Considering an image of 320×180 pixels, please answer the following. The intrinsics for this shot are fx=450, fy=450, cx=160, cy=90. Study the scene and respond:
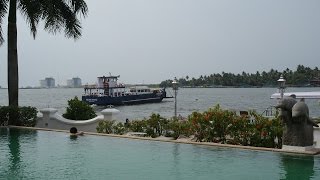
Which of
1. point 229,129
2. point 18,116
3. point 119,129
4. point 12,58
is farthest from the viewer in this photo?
point 12,58

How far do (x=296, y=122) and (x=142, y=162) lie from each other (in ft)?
12.9

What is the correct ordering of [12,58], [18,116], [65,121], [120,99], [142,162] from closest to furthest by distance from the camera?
[142,162] → [65,121] → [18,116] → [12,58] → [120,99]

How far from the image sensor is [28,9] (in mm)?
20078

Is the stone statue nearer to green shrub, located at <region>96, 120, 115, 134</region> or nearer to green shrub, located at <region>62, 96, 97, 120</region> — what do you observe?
green shrub, located at <region>96, 120, 115, 134</region>

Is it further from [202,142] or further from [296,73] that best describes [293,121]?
[296,73]

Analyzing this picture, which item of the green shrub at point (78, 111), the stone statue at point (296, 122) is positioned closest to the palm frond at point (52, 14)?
the green shrub at point (78, 111)

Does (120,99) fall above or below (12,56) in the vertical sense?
below

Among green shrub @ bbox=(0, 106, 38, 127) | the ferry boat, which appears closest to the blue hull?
the ferry boat

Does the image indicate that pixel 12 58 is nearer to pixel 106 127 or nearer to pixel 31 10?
pixel 31 10

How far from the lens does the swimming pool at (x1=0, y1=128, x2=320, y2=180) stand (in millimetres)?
9602

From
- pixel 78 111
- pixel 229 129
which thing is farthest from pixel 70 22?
pixel 229 129

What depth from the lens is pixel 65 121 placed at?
19.5 m

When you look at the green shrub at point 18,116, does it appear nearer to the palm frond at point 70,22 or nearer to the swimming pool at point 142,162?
the palm frond at point 70,22

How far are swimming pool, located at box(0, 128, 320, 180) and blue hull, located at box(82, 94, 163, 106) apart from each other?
6406 centimetres
